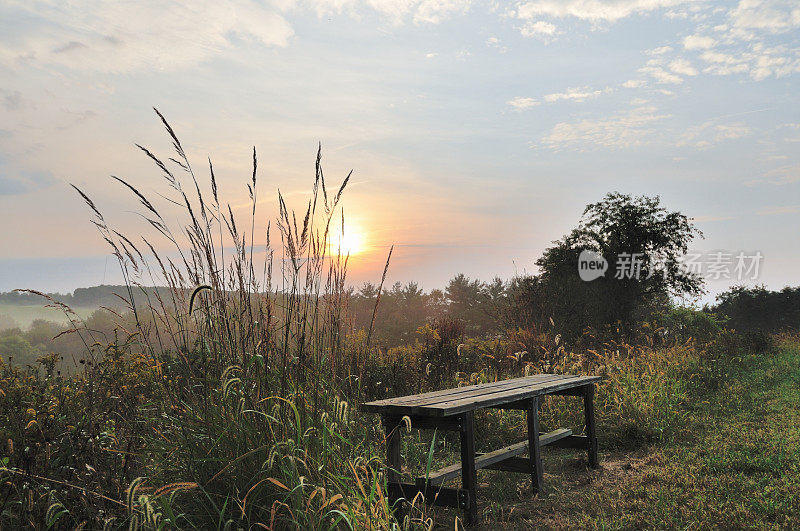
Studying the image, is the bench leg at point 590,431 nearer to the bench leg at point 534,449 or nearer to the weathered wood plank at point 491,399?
the weathered wood plank at point 491,399

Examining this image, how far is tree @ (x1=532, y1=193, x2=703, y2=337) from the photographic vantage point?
14875 mm

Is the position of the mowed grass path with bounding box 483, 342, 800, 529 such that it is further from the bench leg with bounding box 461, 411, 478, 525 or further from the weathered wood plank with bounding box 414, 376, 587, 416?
the weathered wood plank with bounding box 414, 376, 587, 416

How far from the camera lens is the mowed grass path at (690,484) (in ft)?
12.9

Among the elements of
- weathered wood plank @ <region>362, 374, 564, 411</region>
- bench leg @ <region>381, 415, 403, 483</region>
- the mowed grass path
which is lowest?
the mowed grass path

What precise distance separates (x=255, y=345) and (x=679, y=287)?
51.5ft

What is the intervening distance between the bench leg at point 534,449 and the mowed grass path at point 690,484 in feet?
0.34

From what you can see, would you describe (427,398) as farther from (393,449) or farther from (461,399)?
(393,449)

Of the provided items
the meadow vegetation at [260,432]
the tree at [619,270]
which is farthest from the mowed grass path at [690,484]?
the tree at [619,270]

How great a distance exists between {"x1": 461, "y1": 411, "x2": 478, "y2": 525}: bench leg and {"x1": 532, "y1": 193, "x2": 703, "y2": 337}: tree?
35.6 feet

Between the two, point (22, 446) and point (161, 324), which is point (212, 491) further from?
point (22, 446)

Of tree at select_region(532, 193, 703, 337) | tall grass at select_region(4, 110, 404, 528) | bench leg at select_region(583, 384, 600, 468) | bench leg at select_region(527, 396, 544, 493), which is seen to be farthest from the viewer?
tree at select_region(532, 193, 703, 337)

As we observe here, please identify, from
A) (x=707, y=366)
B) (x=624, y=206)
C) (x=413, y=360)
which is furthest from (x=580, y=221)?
(x=413, y=360)

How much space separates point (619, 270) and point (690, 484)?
1149cm

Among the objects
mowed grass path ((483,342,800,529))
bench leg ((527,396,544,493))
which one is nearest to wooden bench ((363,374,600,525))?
bench leg ((527,396,544,493))
